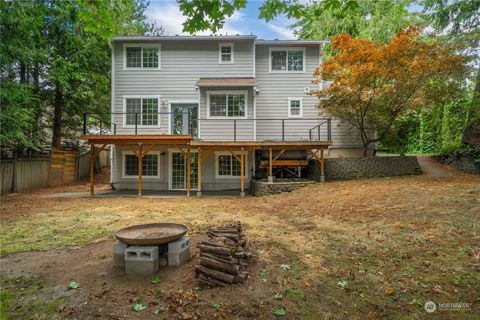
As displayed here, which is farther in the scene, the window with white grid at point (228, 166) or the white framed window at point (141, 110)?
the window with white grid at point (228, 166)

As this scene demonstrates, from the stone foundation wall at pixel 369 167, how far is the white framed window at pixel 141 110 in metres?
8.86

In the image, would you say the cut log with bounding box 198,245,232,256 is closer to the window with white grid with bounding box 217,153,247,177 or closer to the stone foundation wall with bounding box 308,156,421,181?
the stone foundation wall with bounding box 308,156,421,181

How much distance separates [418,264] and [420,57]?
9983 mm

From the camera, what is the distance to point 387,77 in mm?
11484

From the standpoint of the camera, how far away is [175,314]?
10.0 ft

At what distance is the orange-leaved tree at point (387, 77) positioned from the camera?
10906mm

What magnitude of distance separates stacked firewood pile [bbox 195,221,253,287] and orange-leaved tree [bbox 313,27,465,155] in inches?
389

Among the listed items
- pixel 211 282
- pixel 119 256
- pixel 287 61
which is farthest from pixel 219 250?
pixel 287 61

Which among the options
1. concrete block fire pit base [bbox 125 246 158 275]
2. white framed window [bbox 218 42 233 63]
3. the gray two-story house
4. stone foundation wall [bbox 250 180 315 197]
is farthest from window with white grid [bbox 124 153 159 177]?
concrete block fire pit base [bbox 125 246 158 275]

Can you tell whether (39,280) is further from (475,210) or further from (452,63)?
(452,63)

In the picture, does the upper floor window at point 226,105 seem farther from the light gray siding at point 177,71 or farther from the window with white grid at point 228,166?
the window with white grid at point 228,166

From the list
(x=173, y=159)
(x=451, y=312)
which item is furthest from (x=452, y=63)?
(x=173, y=159)

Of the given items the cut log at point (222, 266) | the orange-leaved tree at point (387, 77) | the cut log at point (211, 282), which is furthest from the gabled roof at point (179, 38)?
the cut log at point (211, 282)

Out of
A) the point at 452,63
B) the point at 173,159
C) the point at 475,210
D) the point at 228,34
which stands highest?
the point at 228,34
